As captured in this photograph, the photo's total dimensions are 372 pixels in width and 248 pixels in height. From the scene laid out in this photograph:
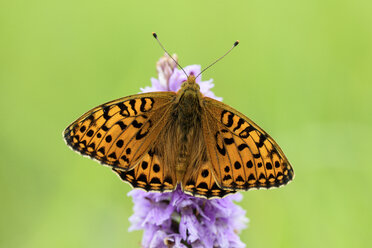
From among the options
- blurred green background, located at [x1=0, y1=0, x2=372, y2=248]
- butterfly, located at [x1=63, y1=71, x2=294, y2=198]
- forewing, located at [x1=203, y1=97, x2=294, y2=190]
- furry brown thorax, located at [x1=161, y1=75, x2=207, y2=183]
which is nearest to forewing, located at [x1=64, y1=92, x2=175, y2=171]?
butterfly, located at [x1=63, y1=71, x2=294, y2=198]

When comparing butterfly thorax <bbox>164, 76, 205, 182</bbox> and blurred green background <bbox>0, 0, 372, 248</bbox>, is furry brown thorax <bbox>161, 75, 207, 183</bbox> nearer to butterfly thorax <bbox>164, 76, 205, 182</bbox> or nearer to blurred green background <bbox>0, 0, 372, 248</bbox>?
butterfly thorax <bbox>164, 76, 205, 182</bbox>

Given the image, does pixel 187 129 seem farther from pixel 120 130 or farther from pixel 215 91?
pixel 215 91

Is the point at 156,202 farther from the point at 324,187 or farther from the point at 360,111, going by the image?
the point at 360,111

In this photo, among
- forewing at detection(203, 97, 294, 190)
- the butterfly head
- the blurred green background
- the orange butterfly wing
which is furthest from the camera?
the blurred green background

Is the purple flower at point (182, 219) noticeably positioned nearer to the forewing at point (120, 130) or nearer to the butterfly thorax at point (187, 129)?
the butterfly thorax at point (187, 129)

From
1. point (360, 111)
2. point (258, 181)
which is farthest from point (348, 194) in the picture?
point (258, 181)

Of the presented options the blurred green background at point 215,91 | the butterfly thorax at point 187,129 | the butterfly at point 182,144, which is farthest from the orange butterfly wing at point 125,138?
the blurred green background at point 215,91

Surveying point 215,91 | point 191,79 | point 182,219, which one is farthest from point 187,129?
point 215,91
